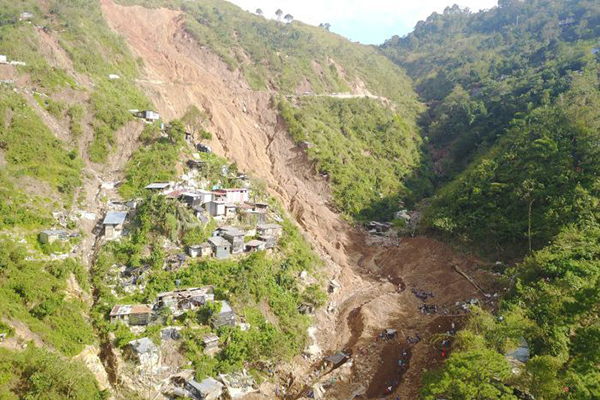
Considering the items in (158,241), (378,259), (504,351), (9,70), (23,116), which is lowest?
(378,259)

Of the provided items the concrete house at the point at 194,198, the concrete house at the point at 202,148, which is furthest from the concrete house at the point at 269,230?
the concrete house at the point at 202,148

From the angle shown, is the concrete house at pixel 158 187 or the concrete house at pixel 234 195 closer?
the concrete house at pixel 158 187

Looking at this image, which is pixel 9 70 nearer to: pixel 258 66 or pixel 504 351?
pixel 258 66

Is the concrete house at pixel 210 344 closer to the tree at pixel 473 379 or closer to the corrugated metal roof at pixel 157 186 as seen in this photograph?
the tree at pixel 473 379

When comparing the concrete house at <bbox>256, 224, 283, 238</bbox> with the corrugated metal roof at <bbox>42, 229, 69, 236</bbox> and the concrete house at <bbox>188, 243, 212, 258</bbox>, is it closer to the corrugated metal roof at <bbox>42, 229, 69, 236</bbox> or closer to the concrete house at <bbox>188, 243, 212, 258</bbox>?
the concrete house at <bbox>188, 243, 212, 258</bbox>

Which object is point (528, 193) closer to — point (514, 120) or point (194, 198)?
point (514, 120)

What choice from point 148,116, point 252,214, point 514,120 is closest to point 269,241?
point 252,214

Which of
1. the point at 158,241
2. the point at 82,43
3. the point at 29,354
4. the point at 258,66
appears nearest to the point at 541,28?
the point at 258,66
